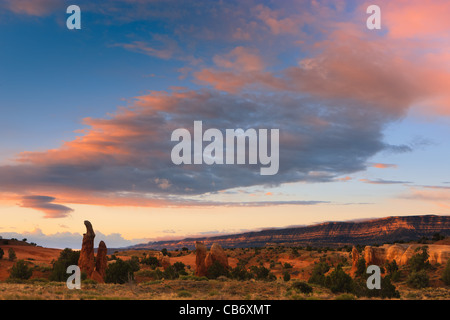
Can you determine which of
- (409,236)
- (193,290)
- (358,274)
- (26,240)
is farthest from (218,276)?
(409,236)

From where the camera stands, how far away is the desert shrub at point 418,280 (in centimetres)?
4241

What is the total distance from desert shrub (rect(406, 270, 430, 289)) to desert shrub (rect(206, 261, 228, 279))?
887 inches

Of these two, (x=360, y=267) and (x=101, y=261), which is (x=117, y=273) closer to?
(x=101, y=261)

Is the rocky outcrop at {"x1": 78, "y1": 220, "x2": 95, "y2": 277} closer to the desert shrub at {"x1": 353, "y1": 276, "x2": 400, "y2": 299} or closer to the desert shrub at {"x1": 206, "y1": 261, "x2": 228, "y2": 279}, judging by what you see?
the desert shrub at {"x1": 206, "y1": 261, "x2": 228, "y2": 279}

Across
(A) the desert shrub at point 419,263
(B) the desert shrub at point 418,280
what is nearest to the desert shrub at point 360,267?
(B) the desert shrub at point 418,280

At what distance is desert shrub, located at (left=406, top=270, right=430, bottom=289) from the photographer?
139 ft

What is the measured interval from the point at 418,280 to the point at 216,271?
79.6ft

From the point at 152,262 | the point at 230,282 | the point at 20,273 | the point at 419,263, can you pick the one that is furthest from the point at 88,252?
the point at 419,263

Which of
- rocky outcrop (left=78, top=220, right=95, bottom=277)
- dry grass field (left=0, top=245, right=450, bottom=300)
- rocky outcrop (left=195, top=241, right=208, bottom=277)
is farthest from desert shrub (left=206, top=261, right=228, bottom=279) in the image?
rocky outcrop (left=78, top=220, right=95, bottom=277)

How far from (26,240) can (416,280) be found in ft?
323

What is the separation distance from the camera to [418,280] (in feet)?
140

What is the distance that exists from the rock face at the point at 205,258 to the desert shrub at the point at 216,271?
1.72 feet
